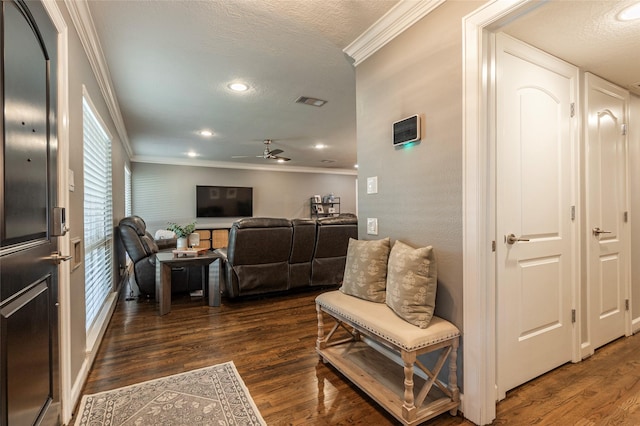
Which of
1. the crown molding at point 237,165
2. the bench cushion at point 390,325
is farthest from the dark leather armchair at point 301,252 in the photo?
the crown molding at point 237,165

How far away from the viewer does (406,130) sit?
6.56ft

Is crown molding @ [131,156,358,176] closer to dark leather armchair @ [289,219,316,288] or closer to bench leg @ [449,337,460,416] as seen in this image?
dark leather armchair @ [289,219,316,288]

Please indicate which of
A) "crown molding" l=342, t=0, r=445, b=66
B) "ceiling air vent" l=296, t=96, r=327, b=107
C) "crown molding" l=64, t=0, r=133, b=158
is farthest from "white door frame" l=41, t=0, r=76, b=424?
"ceiling air vent" l=296, t=96, r=327, b=107

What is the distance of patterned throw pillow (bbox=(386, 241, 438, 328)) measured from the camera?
1668 millimetres

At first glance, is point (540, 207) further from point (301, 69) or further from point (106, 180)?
point (106, 180)

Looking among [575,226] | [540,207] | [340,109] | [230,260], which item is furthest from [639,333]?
[230,260]

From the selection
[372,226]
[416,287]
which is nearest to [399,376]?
[416,287]

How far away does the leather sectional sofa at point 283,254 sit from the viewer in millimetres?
3709

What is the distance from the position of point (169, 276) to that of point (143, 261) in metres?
0.78

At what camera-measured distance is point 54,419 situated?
147 centimetres

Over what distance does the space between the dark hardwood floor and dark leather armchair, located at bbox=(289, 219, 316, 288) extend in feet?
2.68

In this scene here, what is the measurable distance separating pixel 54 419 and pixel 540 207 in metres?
3.00

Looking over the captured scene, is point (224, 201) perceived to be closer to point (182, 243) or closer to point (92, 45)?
point (182, 243)

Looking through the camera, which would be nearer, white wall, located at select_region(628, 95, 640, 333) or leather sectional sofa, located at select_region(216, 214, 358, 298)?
white wall, located at select_region(628, 95, 640, 333)
